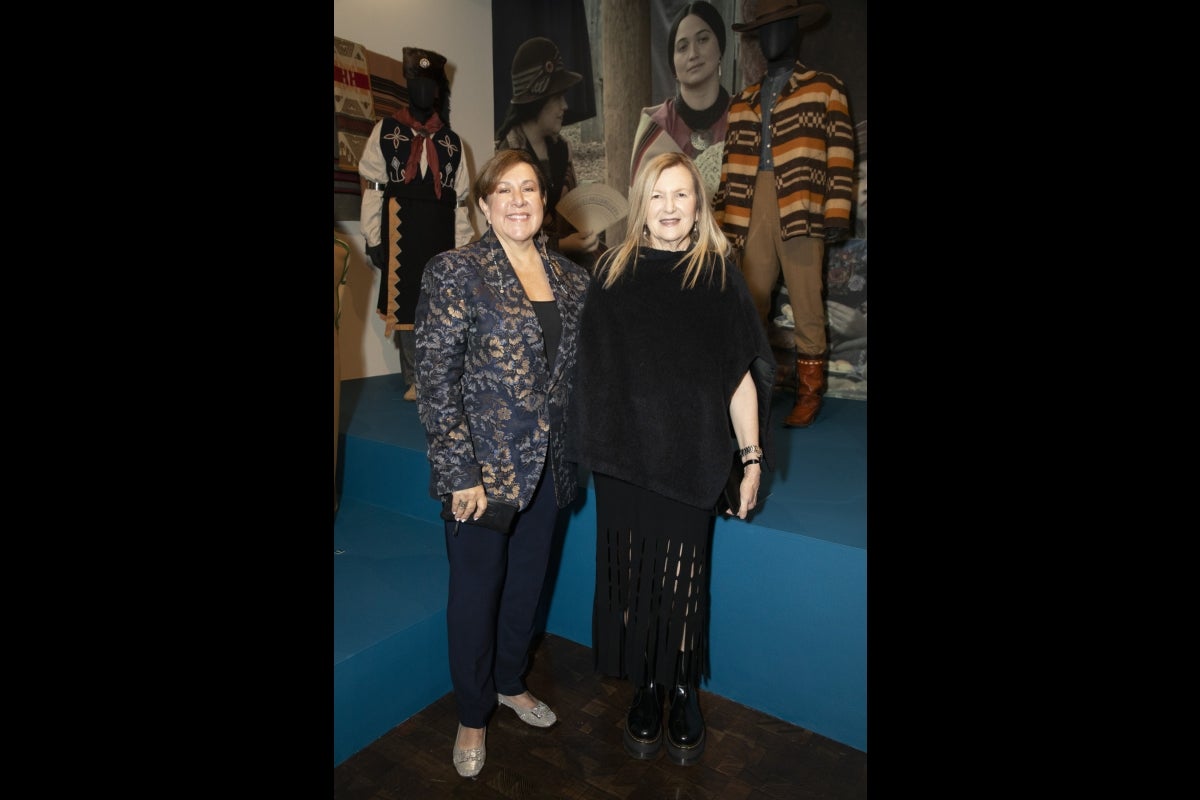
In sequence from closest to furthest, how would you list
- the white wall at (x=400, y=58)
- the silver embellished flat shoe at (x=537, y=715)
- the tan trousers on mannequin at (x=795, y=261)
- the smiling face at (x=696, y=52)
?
the silver embellished flat shoe at (x=537, y=715) < the tan trousers on mannequin at (x=795, y=261) < the smiling face at (x=696, y=52) < the white wall at (x=400, y=58)

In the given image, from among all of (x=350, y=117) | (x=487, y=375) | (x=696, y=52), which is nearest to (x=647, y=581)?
(x=487, y=375)

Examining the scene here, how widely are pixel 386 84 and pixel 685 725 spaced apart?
3.84 m

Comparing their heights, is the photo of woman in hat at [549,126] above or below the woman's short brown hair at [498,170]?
above

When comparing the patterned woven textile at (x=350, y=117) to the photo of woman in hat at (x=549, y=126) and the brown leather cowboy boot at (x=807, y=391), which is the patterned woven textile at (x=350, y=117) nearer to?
the photo of woman in hat at (x=549, y=126)

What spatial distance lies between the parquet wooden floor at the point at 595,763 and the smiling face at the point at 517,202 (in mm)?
1253

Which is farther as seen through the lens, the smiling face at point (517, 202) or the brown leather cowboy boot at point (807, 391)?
the brown leather cowboy boot at point (807, 391)

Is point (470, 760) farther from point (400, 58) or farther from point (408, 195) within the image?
point (400, 58)

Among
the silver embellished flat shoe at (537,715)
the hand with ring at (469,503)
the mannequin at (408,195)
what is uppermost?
the mannequin at (408,195)

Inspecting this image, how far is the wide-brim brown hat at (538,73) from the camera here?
15.0 feet

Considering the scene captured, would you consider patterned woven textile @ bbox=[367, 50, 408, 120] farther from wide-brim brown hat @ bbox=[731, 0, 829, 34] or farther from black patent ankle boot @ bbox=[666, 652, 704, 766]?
black patent ankle boot @ bbox=[666, 652, 704, 766]

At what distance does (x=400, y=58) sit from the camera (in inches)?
166

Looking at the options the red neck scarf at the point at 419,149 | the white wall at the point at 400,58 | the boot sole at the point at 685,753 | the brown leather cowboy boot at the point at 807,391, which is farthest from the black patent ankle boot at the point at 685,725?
the white wall at the point at 400,58

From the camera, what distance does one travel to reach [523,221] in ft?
5.21

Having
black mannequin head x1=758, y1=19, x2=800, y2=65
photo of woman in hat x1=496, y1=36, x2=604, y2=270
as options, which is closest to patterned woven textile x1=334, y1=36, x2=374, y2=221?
photo of woman in hat x1=496, y1=36, x2=604, y2=270
